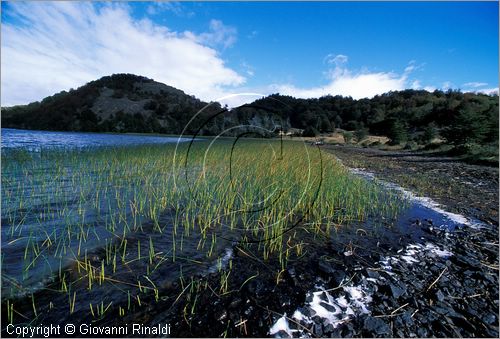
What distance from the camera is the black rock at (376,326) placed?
123 inches

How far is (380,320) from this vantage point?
3305 mm

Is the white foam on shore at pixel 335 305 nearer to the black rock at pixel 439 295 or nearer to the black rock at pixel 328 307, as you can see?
the black rock at pixel 328 307

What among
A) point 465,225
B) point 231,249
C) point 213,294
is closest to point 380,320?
point 213,294

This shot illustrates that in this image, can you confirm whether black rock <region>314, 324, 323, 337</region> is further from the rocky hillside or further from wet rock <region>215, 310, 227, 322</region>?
the rocky hillside

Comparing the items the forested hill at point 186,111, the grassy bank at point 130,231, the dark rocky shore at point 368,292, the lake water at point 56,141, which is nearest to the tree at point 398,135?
the forested hill at point 186,111

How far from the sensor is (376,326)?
3.21 m

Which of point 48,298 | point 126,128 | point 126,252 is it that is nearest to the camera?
point 48,298

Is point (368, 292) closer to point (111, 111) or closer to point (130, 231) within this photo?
point (130, 231)

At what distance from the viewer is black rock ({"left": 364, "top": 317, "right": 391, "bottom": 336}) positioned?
3129mm

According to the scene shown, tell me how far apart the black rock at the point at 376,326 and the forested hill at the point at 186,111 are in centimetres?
4449

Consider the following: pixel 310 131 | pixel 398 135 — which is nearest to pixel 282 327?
pixel 398 135

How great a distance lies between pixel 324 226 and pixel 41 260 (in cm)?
615

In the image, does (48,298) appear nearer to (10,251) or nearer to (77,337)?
(77,337)

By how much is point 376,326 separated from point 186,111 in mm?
113003
